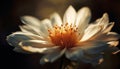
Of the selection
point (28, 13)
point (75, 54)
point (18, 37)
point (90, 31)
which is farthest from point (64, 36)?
point (28, 13)

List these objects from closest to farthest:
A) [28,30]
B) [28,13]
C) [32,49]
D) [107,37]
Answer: [32,49]
[107,37]
[28,30]
[28,13]

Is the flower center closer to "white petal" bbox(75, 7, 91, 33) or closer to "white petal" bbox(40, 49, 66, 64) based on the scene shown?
"white petal" bbox(75, 7, 91, 33)

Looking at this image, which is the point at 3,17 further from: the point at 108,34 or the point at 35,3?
the point at 108,34

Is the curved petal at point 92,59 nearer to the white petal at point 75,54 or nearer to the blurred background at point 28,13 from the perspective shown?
the white petal at point 75,54

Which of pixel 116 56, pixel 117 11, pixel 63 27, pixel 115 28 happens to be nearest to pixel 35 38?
pixel 63 27

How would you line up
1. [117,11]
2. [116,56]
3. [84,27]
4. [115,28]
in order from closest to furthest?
1. [84,27]
2. [116,56]
3. [115,28]
4. [117,11]

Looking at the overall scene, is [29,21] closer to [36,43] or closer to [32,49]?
[36,43]

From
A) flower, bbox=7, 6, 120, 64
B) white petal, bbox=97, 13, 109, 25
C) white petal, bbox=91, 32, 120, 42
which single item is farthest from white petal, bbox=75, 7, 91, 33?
white petal, bbox=91, 32, 120, 42
